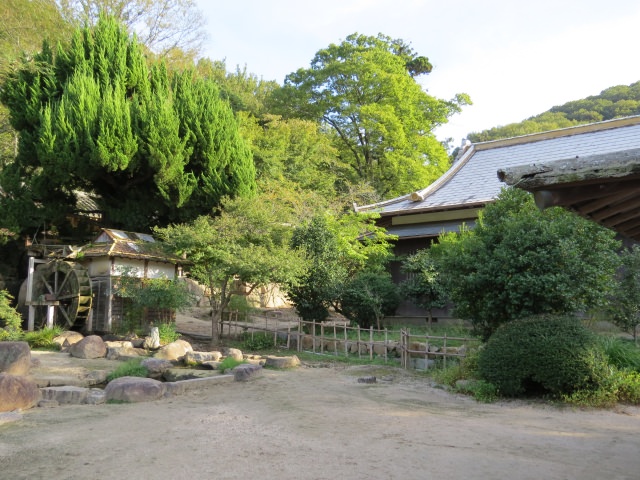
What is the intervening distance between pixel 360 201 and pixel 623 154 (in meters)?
21.1

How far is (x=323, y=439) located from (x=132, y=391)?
4.31m

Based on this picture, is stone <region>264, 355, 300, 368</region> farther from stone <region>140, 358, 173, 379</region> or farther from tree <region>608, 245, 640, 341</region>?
tree <region>608, 245, 640, 341</region>

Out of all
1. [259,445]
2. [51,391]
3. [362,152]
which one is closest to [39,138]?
[51,391]

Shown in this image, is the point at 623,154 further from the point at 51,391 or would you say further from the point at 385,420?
the point at 51,391

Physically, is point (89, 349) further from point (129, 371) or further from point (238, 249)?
point (238, 249)

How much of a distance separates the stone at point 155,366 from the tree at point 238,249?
355 cm

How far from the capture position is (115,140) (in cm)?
1839

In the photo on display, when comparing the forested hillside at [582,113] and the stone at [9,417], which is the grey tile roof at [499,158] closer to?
the stone at [9,417]

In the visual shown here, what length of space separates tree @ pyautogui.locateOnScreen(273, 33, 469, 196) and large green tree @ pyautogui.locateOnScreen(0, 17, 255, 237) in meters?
10.3

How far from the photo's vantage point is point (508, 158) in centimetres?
1988

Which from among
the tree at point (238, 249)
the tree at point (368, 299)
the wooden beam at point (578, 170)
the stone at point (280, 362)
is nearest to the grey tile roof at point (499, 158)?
the tree at point (368, 299)

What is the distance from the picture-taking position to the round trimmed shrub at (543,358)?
8258 millimetres

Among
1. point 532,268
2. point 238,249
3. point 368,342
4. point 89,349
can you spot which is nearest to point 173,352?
point 89,349

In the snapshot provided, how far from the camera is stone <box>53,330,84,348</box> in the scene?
1517cm
